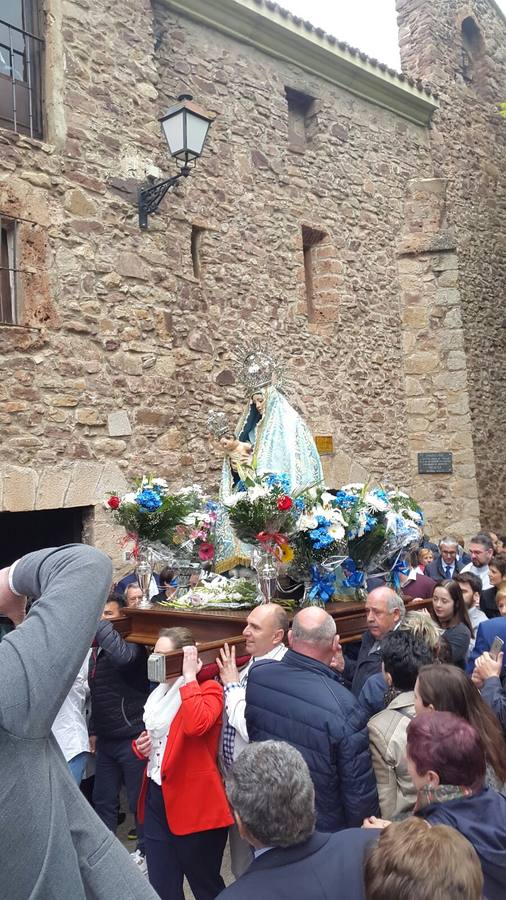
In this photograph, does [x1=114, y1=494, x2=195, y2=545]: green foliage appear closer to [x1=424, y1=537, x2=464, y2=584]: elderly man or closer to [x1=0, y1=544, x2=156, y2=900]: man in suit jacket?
[x1=0, y1=544, x2=156, y2=900]: man in suit jacket

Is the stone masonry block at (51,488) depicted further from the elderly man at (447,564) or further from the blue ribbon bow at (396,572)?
the elderly man at (447,564)

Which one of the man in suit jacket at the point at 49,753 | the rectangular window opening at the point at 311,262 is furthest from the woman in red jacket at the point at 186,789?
the rectangular window opening at the point at 311,262

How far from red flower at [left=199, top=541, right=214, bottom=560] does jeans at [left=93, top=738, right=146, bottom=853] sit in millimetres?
1221

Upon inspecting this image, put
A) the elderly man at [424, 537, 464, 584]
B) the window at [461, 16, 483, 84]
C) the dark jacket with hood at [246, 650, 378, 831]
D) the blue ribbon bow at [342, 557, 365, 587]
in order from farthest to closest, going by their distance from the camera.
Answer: the window at [461, 16, 483, 84] < the elderly man at [424, 537, 464, 584] < the blue ribbon bow at [342, 557, 365, 587] < the dark jacket with hood at [246, 650, 378, 831]

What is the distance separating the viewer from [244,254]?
9289 millimetres

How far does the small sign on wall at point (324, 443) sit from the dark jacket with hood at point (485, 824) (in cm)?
789

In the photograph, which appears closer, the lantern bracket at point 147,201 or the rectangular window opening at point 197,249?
the lantern bracket at point 147,201

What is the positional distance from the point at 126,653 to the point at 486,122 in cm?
1249

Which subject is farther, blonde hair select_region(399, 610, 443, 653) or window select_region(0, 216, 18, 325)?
window select_region(0, 216, 18, 325)

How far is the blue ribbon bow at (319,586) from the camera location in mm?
4336

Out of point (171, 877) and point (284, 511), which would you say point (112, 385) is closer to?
point (284, 511)

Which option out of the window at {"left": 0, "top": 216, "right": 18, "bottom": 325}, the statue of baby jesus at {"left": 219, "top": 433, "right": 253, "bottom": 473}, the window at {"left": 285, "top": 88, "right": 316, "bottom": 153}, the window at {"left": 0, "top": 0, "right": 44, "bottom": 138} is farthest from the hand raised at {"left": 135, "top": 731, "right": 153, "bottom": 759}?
the window at {"left": 285, "top": 88, "right": 316, "bottom": 153}

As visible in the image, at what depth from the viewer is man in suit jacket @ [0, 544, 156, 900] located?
4.46 feet

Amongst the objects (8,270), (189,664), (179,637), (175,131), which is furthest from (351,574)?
(175,131)
